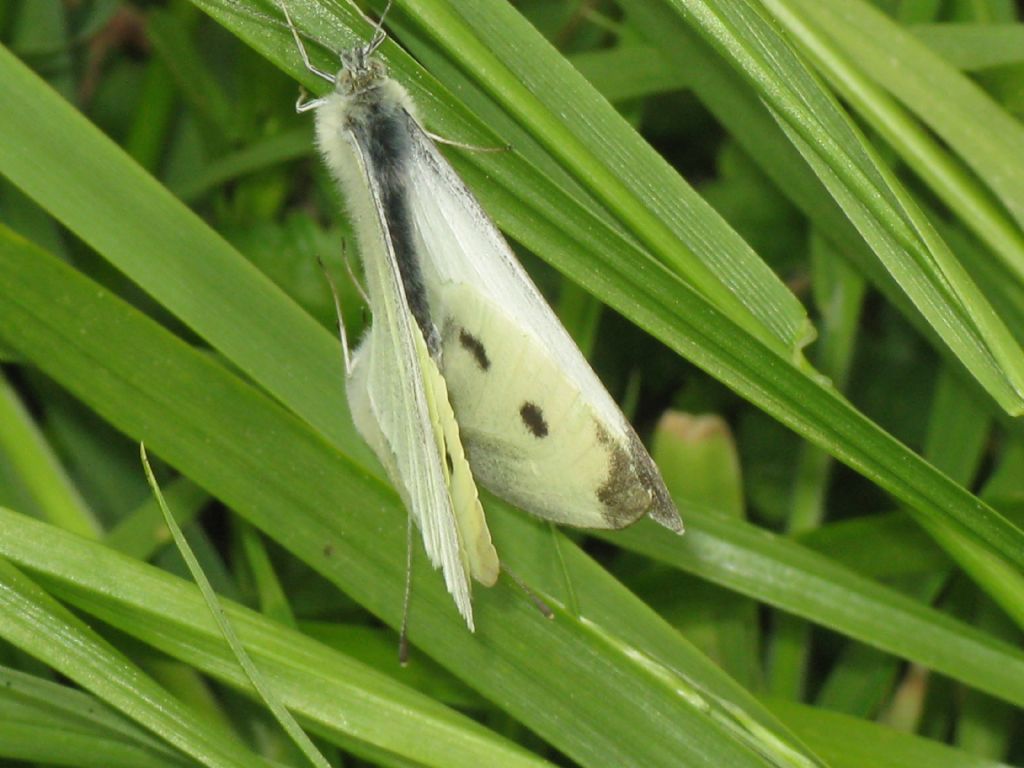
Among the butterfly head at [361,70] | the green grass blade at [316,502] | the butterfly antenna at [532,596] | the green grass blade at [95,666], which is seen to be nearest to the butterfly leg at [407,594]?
the green grass blade at [316,502]

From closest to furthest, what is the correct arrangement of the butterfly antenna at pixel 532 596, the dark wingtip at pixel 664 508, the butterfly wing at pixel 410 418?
the butterfly wing at pixel 410 418 → the dark wingtip at pixel 664 508 → the butterfly antenna at pixel 532 596

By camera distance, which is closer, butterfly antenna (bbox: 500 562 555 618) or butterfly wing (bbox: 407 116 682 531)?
butterfly wing (bbox: 407 116 682 531)

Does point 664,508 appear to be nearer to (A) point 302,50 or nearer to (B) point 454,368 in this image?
(B) point 454,368

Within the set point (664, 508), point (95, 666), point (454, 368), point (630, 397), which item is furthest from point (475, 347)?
point (630, 397)

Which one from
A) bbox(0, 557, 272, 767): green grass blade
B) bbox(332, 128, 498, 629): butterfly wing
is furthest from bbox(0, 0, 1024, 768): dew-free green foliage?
bbox(332, 128, 498, 629): butterfly wing

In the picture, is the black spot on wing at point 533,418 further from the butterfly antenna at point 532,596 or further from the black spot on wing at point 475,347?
the butterfly antenna at point 532,596

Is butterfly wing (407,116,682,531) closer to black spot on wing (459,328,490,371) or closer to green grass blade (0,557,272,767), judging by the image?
black spot on wing (459,328,490,371)

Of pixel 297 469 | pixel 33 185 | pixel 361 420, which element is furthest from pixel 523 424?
pixel 33 185

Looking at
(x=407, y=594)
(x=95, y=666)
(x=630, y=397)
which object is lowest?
(x=95, y=666)
